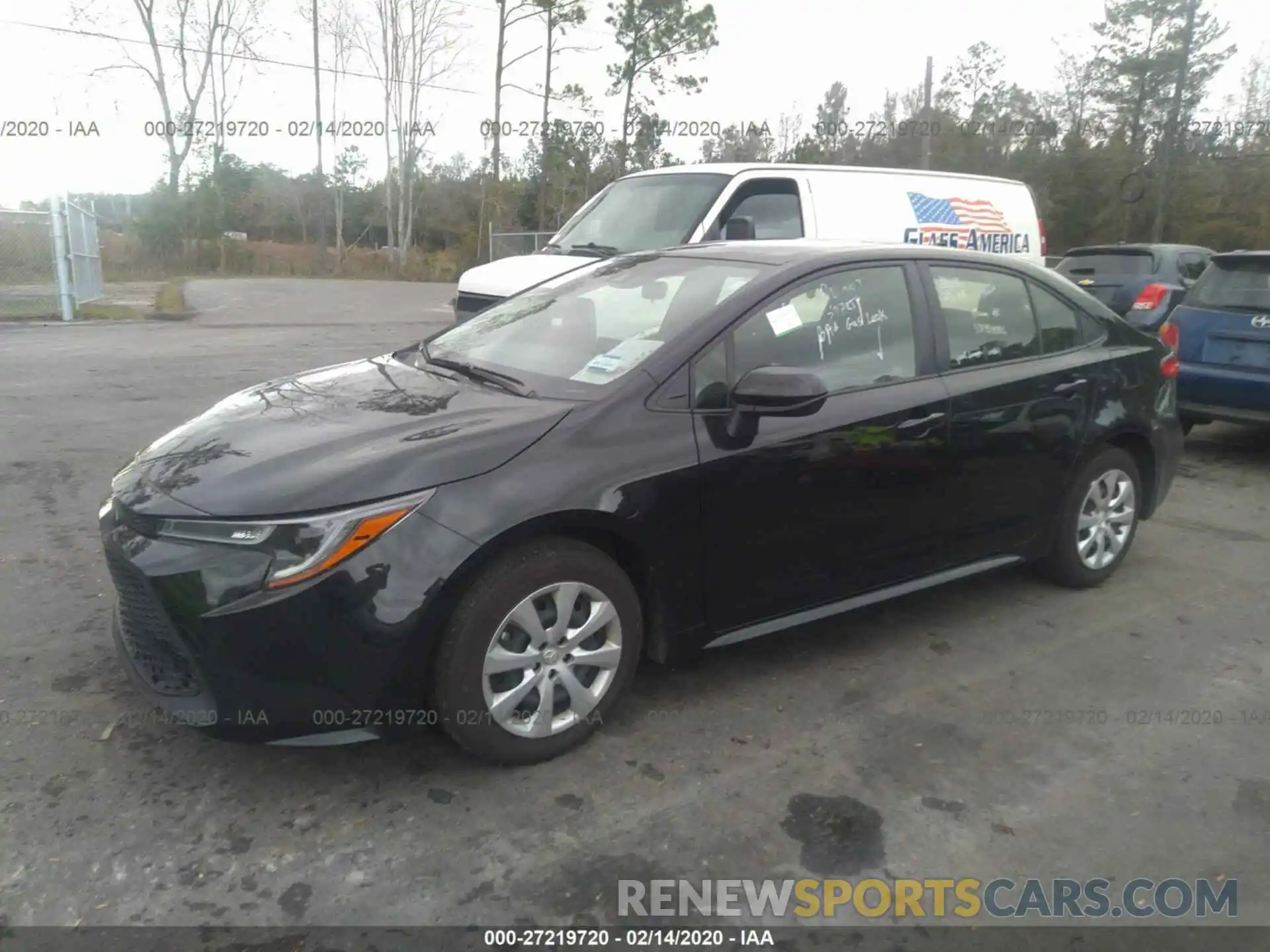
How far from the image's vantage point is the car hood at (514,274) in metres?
8.36

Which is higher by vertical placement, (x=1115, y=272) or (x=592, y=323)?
(x=1115, y=272)

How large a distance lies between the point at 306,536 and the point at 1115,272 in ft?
40.9

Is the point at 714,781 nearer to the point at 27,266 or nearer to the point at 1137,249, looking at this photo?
the point at 1137,249

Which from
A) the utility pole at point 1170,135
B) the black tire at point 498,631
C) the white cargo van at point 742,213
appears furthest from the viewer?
the utility pole at point 1170,135

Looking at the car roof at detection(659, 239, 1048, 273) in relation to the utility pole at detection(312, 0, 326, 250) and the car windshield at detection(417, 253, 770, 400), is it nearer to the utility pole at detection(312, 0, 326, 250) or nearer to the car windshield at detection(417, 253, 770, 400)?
the car windshield at detection(417, 253, 770, 400)

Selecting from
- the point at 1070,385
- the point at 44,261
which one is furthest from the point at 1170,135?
the point at 1070,385

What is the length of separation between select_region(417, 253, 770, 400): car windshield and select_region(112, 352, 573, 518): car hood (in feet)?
0.78

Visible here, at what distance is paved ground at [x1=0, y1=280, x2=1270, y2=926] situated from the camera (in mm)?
2635

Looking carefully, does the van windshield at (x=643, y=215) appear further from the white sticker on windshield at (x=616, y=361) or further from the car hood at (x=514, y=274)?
the white sticker on windshield at (x=616, y=361)

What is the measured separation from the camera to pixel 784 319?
12.1ft

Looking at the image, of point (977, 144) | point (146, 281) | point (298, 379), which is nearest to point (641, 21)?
point (977, 144)

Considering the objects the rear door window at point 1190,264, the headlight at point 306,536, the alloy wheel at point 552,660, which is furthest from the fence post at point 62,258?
the rear door window at point 1190,264

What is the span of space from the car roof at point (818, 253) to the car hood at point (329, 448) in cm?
114

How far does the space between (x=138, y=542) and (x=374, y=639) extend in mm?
775
